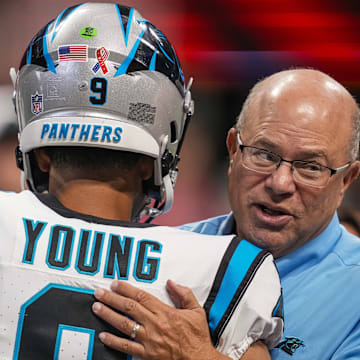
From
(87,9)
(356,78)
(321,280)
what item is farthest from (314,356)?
(356,78)

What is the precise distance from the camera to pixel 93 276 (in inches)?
46.6

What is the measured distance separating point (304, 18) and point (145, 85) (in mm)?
3847

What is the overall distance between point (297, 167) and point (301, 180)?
5 cm

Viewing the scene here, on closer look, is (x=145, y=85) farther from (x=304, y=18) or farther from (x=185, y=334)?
(x=304, y=18)

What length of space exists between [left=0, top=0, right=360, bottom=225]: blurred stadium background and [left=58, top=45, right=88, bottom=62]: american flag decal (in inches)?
132

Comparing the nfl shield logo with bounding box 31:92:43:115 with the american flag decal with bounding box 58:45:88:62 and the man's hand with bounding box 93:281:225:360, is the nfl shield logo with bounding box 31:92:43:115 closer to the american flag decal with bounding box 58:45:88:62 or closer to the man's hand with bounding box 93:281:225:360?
the american flag decal with bounding box 58:45:88:62

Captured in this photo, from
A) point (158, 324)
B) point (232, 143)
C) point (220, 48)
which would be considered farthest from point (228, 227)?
point (220, 48)

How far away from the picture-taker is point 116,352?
3.81 ft

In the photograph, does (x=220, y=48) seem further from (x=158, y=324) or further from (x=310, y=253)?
(x=158, y=324)

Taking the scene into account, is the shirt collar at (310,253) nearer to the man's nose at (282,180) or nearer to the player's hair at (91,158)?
the man's nose at (282,180)

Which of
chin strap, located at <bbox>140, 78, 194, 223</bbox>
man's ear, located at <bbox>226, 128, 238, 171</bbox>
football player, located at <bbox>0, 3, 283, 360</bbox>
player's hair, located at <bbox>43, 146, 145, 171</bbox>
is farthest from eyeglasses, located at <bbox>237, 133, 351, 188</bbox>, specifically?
player's hair, located at <bbox>43, 146, 145, 171</bbox>

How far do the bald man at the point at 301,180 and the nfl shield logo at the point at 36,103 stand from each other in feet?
2.77

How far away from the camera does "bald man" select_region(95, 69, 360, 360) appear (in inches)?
73.9

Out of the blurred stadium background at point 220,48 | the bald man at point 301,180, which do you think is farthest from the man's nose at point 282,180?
the blurred stadium background at point 220,48
